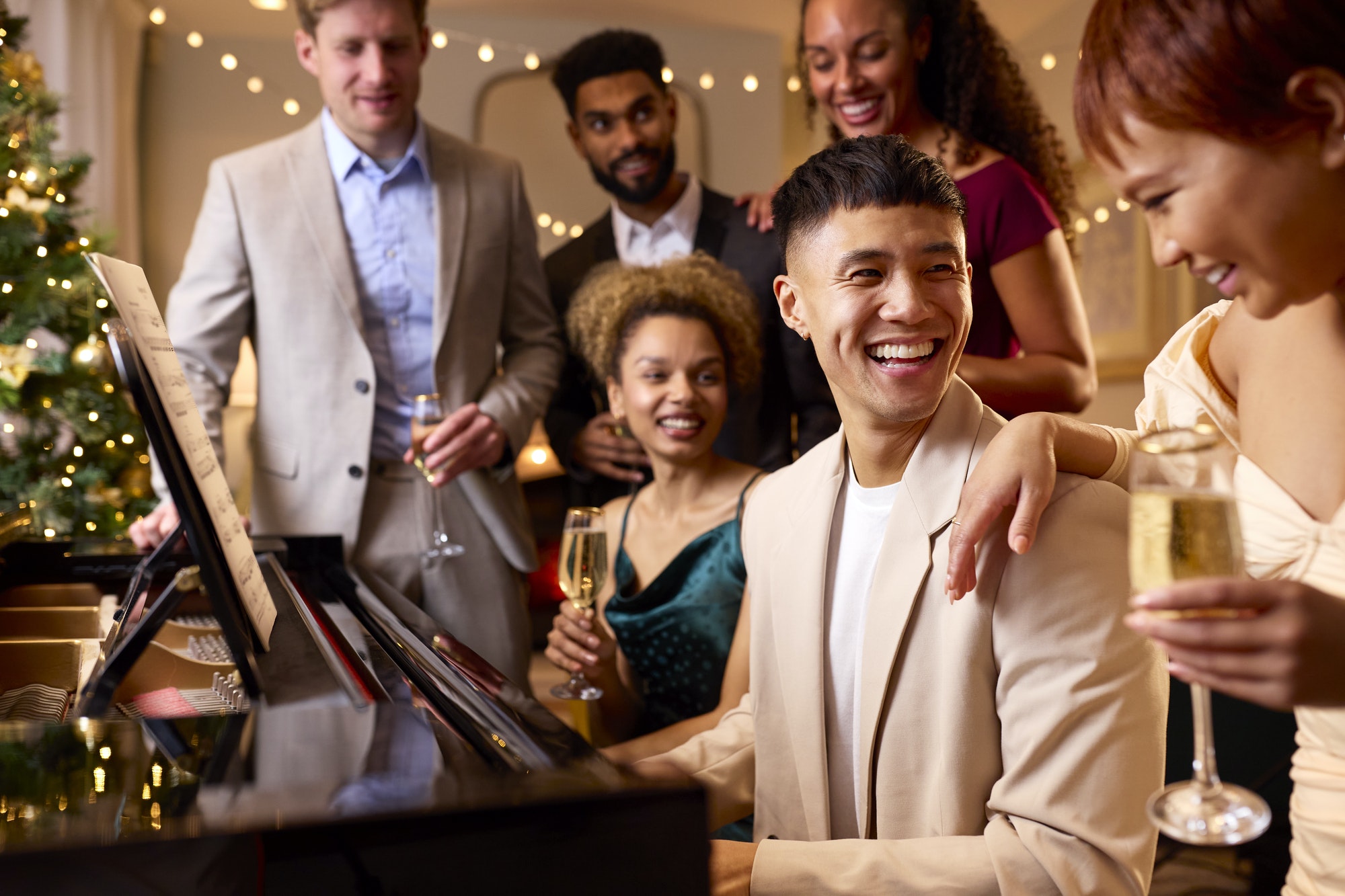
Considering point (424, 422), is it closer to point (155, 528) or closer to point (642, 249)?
point (155, 528)

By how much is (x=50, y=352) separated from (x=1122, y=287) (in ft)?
15.2

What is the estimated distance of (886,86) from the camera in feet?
7.19

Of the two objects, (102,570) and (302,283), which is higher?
(302,283)

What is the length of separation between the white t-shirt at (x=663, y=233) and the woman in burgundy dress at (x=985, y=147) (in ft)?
1.67

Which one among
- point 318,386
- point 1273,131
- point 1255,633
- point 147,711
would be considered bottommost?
point 147,711

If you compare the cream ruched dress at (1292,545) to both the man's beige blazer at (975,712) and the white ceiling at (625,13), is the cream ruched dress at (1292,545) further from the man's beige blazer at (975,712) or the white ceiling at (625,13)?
the white ceiling at (625,13)

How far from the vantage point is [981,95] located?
2.23 meters

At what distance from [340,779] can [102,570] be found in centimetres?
130

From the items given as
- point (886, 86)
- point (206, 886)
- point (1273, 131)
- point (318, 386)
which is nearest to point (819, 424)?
point (886, 86)

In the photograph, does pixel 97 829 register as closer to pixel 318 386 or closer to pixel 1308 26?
pixel 1308 26

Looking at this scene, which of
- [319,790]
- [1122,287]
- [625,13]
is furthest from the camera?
[625,13]

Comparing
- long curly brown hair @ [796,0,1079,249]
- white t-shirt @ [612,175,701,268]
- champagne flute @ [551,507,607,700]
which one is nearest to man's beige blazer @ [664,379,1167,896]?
champagne flute @ [551,507,607,700]

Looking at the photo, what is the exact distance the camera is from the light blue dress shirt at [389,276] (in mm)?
2465

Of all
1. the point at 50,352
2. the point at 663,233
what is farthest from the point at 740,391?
the point at 50,352
